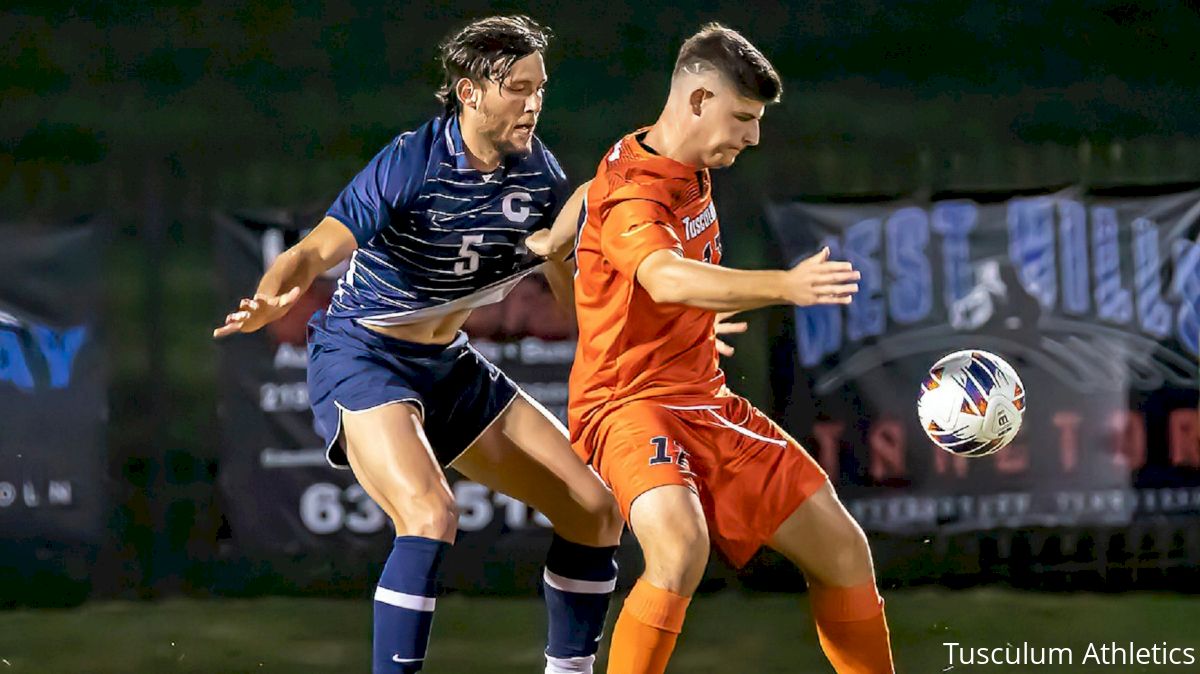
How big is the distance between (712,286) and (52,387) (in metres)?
4.36

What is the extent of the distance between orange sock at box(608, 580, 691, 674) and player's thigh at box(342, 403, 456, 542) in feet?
1.95

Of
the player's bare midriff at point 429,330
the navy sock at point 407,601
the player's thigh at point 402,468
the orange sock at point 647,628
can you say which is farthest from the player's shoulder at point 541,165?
the orange sock at point 647,628

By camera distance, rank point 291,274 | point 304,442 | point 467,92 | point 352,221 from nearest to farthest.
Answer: point 291,274 < point 352,221 < point 467,92 < point 304,442

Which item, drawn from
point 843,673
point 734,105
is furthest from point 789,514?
point 734,105

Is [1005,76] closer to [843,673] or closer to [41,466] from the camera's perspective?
[843,673]

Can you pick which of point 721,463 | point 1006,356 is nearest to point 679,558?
point 721,463

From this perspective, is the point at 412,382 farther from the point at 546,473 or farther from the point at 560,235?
the point at 560,235

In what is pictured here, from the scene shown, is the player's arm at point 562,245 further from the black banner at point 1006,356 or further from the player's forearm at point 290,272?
the black banner at point 1006,356

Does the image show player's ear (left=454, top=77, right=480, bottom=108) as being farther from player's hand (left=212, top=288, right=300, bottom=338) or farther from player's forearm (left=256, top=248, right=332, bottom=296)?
player's hand (left=212, top=288, right=300, bottom=338)

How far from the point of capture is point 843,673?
4.04 meters

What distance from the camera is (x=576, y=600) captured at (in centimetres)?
440

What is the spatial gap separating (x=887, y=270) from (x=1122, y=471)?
137cm

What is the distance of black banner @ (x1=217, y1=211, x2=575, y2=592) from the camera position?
7.00m

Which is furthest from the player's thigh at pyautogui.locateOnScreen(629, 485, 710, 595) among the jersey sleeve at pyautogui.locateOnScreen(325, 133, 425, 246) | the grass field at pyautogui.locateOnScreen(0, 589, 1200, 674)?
the grass field at pyautogui.locateOnScreen(0, 589, 1200, 674)
